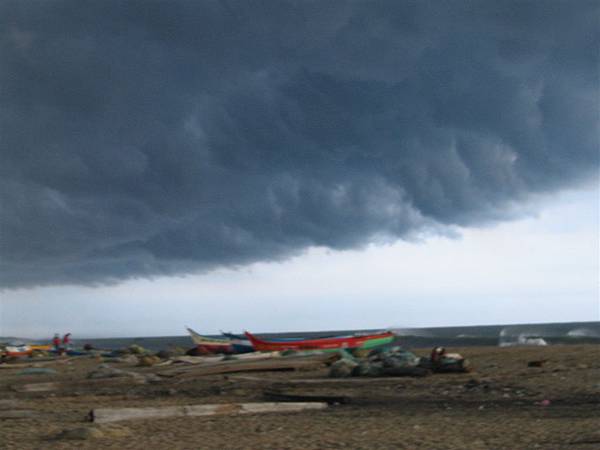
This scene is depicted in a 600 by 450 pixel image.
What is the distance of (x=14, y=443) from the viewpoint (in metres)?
10.1

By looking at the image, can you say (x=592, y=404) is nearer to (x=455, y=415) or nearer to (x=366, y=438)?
(x=455, y=415)

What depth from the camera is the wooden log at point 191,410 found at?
11898 mm

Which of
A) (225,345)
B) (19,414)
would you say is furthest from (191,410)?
(225,345)

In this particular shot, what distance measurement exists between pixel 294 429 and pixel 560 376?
1011 cm

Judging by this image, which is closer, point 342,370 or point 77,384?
point 77,384

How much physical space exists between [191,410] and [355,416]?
10.9 feet

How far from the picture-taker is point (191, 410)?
12930 mm

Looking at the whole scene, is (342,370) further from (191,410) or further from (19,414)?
(19,414)

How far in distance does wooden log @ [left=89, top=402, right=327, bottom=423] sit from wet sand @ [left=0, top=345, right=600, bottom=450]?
0.23 meters

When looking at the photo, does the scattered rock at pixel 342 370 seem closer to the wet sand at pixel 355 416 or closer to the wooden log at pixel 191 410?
the wet sand at pixel 355 416

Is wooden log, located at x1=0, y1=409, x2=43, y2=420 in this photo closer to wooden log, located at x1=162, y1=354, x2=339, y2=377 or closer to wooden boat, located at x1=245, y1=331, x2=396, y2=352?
wooden log, located at x1=162, y1=354, x2=339, y2=377

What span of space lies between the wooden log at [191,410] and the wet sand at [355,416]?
234mm

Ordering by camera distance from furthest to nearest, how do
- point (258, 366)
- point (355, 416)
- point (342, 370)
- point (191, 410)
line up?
point (258, 366) < point (342, 370) < point (191, 410) < point (355, 416)

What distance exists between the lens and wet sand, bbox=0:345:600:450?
969 centimetres
